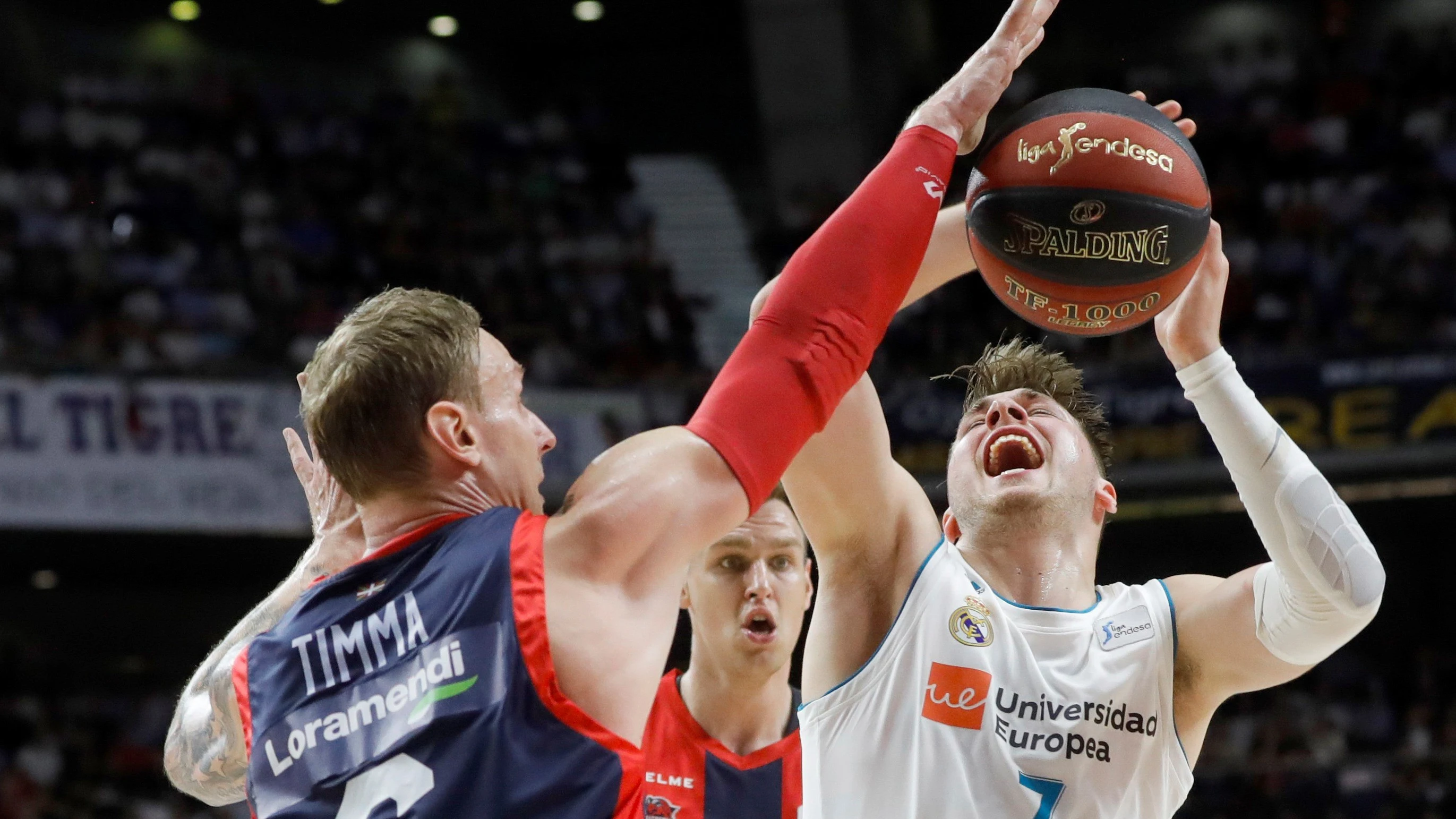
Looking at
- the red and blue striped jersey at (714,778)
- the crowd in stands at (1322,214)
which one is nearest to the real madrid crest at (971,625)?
the red and blue striped jersey at (714,778)

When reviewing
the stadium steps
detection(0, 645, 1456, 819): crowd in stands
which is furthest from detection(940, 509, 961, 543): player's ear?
the stadium steps

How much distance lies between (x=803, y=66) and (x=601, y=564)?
694 inches

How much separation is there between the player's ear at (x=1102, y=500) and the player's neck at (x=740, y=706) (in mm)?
1378

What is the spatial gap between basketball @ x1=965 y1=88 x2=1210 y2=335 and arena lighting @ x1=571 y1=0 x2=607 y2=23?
1990 cm

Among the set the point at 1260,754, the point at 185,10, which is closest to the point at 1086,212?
the point at 1260,754

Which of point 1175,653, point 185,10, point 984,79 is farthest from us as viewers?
point 185,10

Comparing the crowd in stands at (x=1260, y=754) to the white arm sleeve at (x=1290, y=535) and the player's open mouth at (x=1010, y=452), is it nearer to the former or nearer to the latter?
the player's open mouth at (x=1010, y=452)

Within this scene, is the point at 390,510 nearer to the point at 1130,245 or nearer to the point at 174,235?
the point at 1130,245

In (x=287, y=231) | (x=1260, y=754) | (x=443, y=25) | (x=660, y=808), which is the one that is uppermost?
(x=443, y=25)

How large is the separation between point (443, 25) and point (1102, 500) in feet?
65.3

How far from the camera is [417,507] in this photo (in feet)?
6.97

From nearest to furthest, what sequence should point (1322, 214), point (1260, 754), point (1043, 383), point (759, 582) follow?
point (1043, 383) < point (759, 582) < point (1260, 754) < point (1322, 214)

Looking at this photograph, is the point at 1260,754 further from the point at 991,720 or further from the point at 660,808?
the point at 991,720

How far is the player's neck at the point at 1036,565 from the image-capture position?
3475mm
